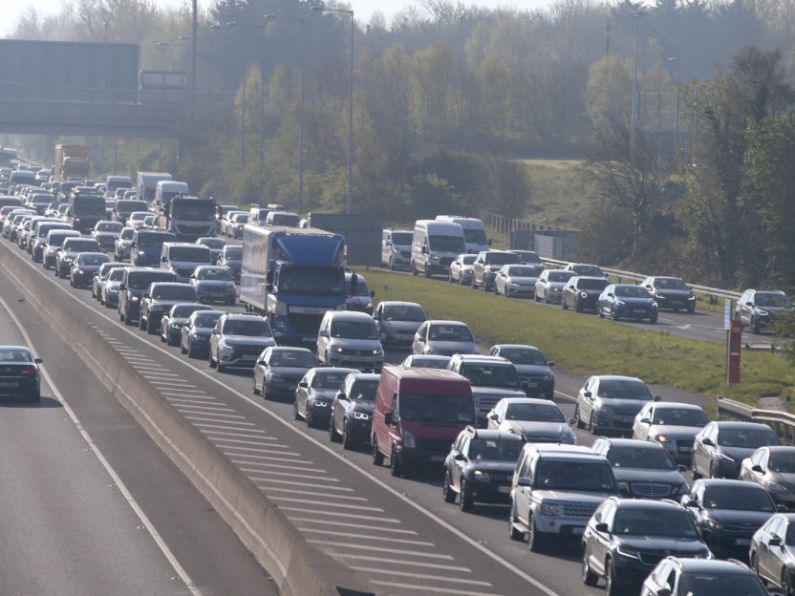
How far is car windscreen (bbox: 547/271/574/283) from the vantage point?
7275 cm

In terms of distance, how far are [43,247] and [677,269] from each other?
30.2 metres

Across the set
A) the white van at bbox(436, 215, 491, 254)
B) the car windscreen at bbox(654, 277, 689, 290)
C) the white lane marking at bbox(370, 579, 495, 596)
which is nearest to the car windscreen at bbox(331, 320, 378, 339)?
the white lane marking at bbox(370, 579, 495, 596)

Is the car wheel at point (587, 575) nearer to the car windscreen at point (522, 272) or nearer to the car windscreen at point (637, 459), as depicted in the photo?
the car windscreen at point (637, 459)

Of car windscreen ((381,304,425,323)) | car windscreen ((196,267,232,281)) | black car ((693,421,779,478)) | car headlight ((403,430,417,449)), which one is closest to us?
black car ((693,421,779,478))

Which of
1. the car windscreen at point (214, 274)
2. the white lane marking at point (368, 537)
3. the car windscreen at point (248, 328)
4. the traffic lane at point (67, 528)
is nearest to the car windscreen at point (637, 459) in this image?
the white lane marking at point (368, 537)

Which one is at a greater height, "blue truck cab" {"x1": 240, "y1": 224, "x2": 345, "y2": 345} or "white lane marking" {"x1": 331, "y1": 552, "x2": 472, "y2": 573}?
"blue truck cab" {"x1": 240, "y1": 224, "x2": 345, "y2": 345}

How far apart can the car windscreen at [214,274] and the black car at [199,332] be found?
1278 centimetres

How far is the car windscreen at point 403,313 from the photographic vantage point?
55000 mm

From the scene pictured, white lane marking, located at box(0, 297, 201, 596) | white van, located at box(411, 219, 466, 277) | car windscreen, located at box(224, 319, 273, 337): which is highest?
white van, located at box(411, 219, 466, 277)

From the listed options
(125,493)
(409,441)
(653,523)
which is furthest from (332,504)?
(653,523)

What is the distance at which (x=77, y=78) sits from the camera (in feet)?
501

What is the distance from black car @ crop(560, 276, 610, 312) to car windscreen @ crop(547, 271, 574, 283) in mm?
2472

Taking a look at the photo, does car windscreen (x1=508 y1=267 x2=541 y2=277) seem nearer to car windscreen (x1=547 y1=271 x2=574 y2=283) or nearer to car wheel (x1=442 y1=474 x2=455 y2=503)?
car windscreen (x1=547 y1=271 x2=574 y2=283)

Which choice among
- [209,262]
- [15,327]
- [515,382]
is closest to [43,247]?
[209,262]
